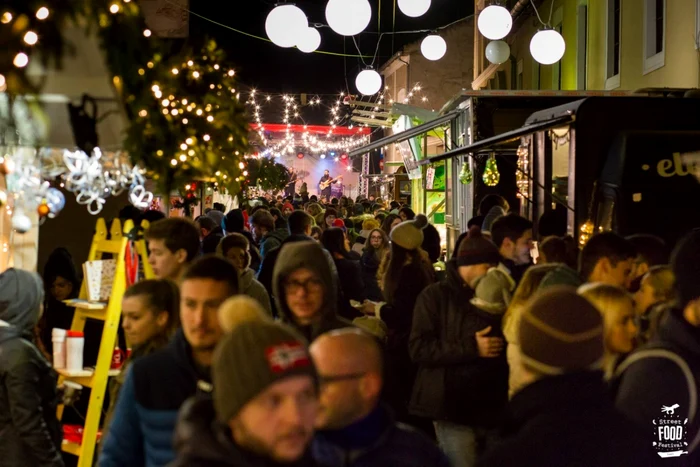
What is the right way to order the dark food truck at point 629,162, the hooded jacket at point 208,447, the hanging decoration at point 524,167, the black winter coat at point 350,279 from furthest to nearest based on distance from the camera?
the hanging decoration at point 524,167, the dark food truck at point 629,162, the black winter coat at point 350,279, the hooded jacket at point 208,447

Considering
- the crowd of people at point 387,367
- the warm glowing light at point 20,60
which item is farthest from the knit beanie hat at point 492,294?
the warm glowing light at point 20,60

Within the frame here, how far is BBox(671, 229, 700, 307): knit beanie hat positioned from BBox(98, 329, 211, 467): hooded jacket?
2.24 m

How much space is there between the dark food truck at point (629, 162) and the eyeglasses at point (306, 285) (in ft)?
20.7

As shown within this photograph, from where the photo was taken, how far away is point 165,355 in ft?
11.2

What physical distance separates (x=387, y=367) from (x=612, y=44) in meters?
15.3

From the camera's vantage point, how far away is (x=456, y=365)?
4.96 m

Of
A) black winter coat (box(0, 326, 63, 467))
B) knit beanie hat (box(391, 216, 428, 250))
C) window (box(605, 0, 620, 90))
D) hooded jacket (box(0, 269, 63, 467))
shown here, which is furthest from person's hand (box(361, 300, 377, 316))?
window (box(605, 0, 620, 90))

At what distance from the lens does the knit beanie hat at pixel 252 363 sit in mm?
2254

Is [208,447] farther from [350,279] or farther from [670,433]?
[350,279]

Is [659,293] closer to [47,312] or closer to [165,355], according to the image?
[165,355]

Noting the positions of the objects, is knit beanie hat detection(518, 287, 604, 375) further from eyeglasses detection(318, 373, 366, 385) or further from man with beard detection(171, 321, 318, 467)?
man with beard detection(171, 321, 318, 467)

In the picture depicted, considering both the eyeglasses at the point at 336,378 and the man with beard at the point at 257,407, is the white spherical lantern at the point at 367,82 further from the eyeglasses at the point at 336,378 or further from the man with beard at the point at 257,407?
the man with beard at the point at 257,407

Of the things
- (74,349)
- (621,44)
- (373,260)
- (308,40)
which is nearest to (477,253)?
(74,349)

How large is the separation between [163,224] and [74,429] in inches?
85.8
